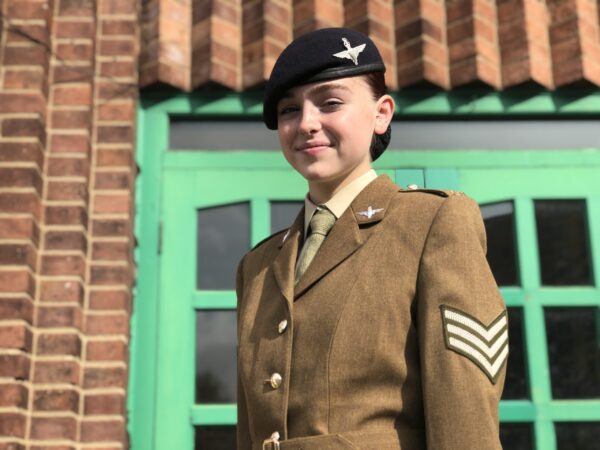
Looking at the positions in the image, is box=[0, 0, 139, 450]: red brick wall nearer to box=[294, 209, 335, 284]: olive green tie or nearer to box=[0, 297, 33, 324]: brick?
box=[0, 297, 33, 324]: brick

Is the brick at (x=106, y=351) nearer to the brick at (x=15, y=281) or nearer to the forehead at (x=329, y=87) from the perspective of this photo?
the brick at (x=15, y=281)

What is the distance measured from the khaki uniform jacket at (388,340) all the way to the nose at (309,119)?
193 millimetres

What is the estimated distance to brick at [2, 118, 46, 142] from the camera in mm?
3352

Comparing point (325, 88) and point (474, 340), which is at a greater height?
point (325, 88)

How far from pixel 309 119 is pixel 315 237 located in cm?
25

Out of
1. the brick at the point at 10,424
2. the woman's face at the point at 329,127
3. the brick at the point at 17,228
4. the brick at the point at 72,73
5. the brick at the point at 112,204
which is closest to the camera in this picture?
the woman's face at the point at 329,127

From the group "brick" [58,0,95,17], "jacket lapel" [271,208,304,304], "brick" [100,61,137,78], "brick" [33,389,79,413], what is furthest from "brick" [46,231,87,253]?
"jacket lapel" [271,208,304,304]

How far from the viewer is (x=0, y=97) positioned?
3402 mm

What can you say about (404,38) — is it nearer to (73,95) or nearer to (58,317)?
(73,95)

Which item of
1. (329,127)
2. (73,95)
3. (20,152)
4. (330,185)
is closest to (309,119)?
(329,127)

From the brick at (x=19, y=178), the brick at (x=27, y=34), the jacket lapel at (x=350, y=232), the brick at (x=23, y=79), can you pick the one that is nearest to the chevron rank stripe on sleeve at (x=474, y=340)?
the jacket lapel at (x=350, y=232)

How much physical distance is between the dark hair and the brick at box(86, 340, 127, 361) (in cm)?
190

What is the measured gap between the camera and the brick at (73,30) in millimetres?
3592

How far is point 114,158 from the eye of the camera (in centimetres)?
350
